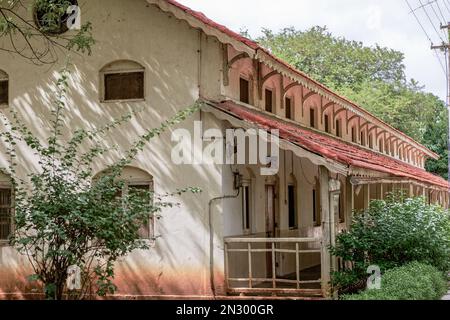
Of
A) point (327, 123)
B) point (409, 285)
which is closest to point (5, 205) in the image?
point (409, 285)

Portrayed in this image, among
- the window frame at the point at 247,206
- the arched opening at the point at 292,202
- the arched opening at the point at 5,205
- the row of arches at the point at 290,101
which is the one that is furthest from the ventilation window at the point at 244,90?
the arched opening at the point at 5,205

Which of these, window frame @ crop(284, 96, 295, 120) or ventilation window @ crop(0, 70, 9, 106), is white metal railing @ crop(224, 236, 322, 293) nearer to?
window frame @ crop(284, 96, 295, 120)

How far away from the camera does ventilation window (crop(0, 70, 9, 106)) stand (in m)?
17.2

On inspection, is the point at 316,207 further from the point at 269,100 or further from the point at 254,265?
the point at 254,265

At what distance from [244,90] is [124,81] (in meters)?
2.86

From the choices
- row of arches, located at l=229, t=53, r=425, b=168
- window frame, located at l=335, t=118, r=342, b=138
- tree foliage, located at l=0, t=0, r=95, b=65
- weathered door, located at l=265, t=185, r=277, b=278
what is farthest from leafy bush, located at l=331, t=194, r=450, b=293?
window frame, located at l=335, t=118, r=342, b=138

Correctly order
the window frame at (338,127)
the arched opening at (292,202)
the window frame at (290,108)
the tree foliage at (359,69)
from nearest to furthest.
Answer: the arched opening at (292,202), the window frame at (290,108), the window frame at (338,127), the tree foliage at (359,69)

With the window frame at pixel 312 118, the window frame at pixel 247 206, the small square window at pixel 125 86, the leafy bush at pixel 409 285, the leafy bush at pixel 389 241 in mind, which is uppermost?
the window frame at pixel 312 118

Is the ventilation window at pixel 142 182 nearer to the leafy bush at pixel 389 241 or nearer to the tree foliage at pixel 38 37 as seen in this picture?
the tree foliage at pixel 38 37

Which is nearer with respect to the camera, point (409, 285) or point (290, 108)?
point (409, 285)

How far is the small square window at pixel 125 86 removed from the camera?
635 inches

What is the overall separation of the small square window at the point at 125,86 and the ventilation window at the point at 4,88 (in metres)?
2.62

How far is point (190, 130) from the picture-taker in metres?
15.4
